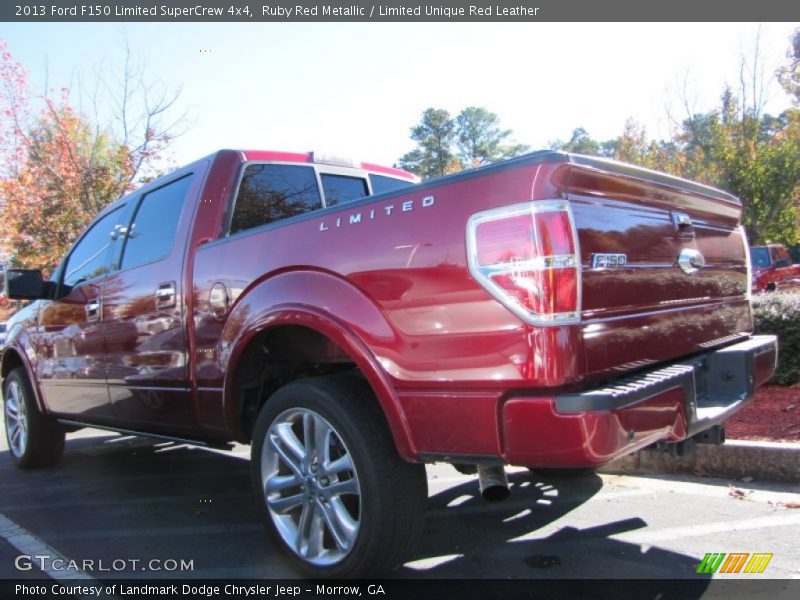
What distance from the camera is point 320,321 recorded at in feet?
8.54

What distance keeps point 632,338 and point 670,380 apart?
0.20 metres

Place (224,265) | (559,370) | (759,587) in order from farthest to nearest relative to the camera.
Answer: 1. (224,265)
2. (759,587)
3. (559,370)

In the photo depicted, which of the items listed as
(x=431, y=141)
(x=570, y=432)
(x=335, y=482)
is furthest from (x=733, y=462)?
(x=431, y=141)

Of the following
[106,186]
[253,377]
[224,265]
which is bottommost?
[253,377]

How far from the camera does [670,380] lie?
2289 mm

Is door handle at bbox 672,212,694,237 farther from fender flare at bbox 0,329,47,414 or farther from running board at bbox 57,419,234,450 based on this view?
fender flare at bbox 0,329,47,414

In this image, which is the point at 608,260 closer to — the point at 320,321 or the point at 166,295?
the point at 320,321

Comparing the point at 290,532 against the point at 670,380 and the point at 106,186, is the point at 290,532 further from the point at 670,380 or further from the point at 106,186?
the point at 106,186

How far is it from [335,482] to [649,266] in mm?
1590

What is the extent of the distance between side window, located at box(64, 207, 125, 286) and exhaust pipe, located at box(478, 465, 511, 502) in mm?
3099

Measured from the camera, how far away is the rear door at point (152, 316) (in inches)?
139

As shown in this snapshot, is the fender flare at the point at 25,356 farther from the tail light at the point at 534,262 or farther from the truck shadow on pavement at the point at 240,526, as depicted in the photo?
the tail light at the point at 534,262

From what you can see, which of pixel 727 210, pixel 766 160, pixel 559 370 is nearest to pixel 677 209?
pixel 727 210

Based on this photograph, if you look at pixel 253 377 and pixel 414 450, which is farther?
pixel 253 377
